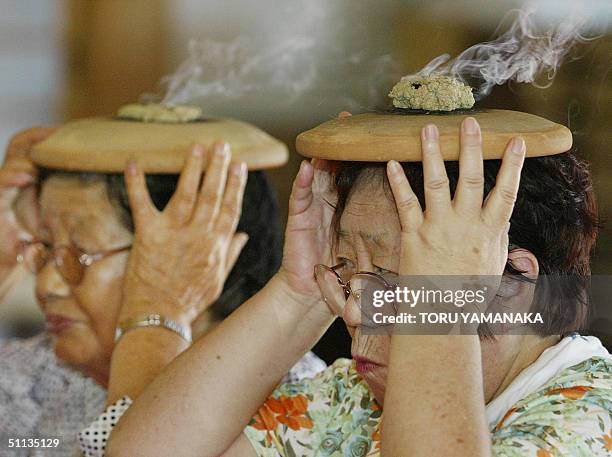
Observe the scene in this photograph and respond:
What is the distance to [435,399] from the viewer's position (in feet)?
3.35

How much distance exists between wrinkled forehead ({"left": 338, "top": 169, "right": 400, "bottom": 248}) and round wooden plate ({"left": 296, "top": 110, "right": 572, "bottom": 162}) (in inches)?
2.3

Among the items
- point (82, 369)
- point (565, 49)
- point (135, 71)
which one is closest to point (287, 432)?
point (82, 369)

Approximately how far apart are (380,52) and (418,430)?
4.11 ft

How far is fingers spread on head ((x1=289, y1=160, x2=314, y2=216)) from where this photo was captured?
1.40 metres

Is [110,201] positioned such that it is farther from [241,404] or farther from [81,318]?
[241,404]

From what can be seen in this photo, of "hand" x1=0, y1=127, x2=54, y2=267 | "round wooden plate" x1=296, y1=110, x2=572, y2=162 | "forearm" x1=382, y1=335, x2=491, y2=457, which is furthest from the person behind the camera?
"hand" x1=0, y1=127, x2=54, y2=267

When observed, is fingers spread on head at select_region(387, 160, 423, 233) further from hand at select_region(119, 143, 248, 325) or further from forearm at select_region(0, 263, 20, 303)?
forearm at select_region(0, 263, 20, 303)

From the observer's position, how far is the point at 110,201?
1.95 m

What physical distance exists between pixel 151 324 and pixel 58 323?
43 centimetres

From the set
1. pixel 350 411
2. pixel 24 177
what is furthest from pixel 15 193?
pixel 350 411

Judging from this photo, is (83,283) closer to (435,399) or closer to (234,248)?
(234,248)

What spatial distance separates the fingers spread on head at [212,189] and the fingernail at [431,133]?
75cm

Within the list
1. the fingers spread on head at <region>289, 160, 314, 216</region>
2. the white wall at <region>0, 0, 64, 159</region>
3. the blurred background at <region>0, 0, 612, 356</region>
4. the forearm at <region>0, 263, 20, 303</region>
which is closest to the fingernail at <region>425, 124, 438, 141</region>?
the fingers spread on head at <region>289, 160, 314, 216</region>

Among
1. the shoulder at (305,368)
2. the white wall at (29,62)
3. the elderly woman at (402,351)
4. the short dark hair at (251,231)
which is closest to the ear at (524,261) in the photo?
the elderly woman at (402,351)
